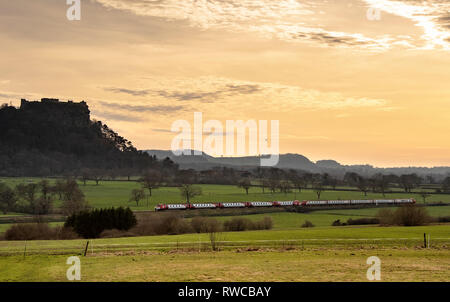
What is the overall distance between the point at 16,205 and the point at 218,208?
50373 millimetres

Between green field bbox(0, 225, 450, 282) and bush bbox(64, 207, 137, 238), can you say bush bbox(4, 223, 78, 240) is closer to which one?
bush bbox(64, 207, 137, 238)

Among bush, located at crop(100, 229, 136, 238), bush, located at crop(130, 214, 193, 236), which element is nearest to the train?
bush, located at crop(130, 214, 193, 236)

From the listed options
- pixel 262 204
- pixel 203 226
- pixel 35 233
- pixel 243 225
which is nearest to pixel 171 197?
pixel 262 204

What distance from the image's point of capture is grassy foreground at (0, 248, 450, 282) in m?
28.6

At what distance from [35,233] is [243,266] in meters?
42.0

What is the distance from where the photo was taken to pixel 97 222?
68.4 meters

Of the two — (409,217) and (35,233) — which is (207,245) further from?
(409,217)

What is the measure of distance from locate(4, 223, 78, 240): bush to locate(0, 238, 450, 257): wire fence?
17997 mm

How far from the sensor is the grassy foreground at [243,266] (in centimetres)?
2856

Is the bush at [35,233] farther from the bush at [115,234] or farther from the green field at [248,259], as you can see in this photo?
the green field at [248,259]
